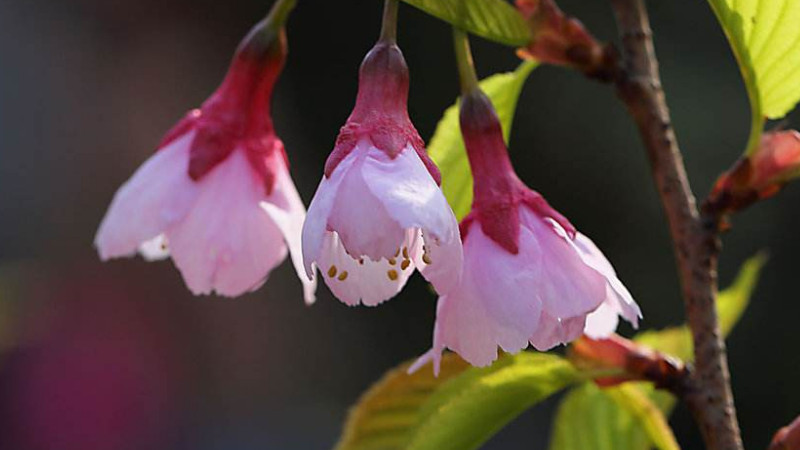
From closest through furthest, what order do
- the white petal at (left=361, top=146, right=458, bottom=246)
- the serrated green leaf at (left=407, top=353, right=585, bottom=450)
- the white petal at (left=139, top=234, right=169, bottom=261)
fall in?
the white petal at (left=361, top=146, right=458, bottom=246)
the serrated green leaf at (left=407, top=353, right=585, bottom=450)
the white petal at (left=139, top=234, right=169, bottom=261)

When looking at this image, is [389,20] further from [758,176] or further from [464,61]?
[758,176]

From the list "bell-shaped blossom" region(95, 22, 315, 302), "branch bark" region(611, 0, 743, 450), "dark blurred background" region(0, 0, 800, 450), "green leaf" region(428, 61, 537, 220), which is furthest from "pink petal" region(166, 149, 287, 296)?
"dark blurred background" region(0, 0, 800, 450)

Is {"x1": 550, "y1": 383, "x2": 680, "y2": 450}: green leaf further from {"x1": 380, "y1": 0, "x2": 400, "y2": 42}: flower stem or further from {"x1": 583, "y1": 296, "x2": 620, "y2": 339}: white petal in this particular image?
{"x1": 380, "y1": 0, "x2": 400, "y2": 42}: flower stem

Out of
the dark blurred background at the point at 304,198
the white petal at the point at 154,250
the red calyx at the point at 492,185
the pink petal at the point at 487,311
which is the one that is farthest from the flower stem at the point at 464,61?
the dark blurred background at the point at 304,198

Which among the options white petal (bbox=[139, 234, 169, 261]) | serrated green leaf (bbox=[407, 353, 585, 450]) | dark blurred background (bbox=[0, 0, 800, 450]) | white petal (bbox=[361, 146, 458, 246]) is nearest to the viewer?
white petal (bbox=[361, 146, 458, 246])

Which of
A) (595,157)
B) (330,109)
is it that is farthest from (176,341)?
(595,157)

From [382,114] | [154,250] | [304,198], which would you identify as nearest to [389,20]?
[382,114]
